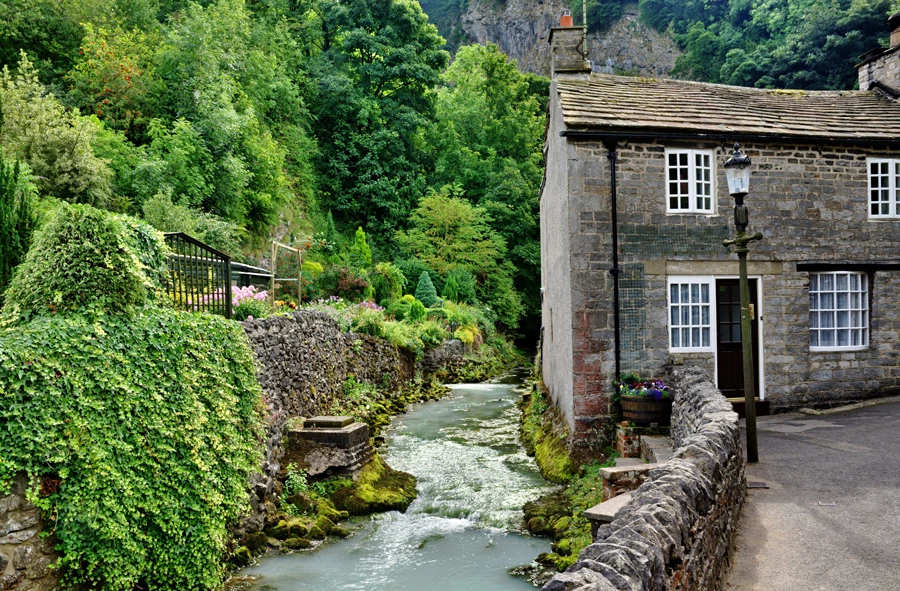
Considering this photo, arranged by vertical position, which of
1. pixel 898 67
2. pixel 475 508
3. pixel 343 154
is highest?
pixel 343 154

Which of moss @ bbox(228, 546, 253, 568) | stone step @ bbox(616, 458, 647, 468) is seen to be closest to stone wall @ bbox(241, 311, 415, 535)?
moss @ bbox(228, 546, 253, 568)

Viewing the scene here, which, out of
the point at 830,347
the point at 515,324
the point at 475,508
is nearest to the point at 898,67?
the point at 830,347

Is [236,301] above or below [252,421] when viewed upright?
above

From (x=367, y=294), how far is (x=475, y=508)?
16.2 meters

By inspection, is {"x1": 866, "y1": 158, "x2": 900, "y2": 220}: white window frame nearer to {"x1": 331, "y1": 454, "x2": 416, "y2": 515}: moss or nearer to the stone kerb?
the stone kerb

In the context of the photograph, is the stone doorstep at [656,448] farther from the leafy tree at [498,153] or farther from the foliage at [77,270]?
the leafy tree at [498,153]

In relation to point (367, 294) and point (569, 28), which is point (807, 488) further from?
point (367, 294)

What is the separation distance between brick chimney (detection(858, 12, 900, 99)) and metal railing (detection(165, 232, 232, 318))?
1654cm

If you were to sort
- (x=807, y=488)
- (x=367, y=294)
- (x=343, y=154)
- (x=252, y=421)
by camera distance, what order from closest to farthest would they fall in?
(x=807, y=488)
(x=252, y=421)
(x=367, y=294)
(x=343, y=154)

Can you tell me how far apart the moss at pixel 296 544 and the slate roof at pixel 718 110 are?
859 cm

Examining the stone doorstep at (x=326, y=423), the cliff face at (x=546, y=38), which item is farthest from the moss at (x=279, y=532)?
the cliff face at (x=546, y=38)

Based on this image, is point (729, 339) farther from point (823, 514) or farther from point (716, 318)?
point (823, 514)

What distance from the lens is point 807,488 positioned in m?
8.49

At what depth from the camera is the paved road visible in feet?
19.5
